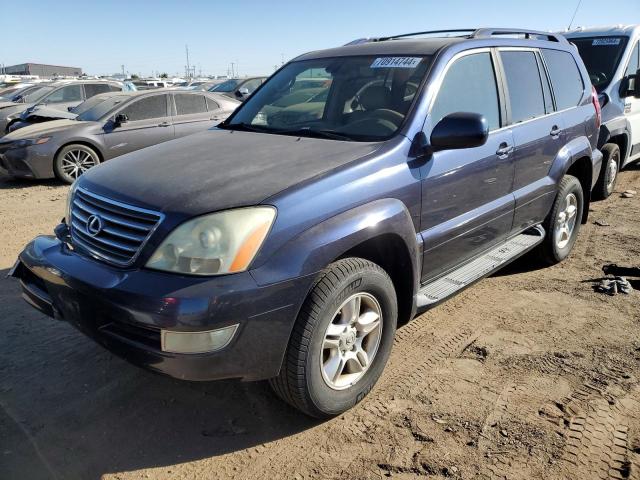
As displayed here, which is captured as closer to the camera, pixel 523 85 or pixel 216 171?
pixel 216 171

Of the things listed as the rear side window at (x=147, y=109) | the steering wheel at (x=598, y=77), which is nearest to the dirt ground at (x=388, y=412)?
the steering wheel at (x=598, y=77)

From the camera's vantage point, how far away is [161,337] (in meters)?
2.27

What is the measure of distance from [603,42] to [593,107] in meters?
2.95

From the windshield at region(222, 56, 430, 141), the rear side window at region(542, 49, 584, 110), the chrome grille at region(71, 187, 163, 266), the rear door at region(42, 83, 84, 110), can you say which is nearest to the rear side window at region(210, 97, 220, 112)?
the rear door at region(42, 83, 84, 110)

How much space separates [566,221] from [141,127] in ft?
22.5

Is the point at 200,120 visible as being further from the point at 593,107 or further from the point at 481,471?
the point at 481,471

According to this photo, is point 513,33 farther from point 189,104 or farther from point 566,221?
point 189,104

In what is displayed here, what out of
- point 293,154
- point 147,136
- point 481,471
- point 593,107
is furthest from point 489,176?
point 147,136

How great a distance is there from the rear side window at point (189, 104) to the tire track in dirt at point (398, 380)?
7026 mm

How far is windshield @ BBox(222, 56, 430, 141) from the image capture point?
10.7ft

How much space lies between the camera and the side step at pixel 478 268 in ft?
10.7

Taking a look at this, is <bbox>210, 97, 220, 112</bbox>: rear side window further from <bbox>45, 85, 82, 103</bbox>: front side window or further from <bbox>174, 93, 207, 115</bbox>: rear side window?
<bbox>45, 85, 82, 103</bbox>: front side window

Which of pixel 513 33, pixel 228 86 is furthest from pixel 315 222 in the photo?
pixel 228 86

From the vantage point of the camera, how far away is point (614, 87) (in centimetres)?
695
